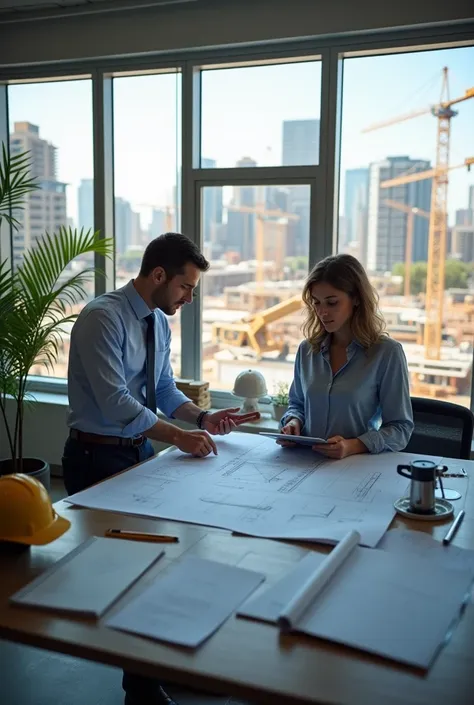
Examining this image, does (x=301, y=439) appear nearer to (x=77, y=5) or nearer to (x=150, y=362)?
(x=150, y=362)

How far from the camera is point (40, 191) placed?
4562 mm

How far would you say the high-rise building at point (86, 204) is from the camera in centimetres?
440

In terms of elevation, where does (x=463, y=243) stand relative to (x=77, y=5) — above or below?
below

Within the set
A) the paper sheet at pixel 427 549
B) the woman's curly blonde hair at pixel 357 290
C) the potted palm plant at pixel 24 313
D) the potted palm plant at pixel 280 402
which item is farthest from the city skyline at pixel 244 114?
the paper sheet at pixel 427 549

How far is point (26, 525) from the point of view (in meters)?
1.36

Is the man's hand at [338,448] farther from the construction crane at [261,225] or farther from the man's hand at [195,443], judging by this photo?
the construction crane at [261,225]

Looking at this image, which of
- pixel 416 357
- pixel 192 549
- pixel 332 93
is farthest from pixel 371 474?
pixel 332 93

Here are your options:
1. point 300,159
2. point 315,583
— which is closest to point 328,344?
point 315,583

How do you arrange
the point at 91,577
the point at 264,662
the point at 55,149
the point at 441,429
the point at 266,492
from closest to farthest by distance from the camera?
the point at 264,662 → the point at 91,577 → the point at 266,492 → the point at 441,429 → the point at 55,149

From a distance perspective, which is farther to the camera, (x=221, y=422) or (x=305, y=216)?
(x=305, y=216)

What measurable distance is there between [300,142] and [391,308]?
1079 millimetres

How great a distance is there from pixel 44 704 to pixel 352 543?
140 centimetres

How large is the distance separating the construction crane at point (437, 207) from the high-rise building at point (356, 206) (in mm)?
124

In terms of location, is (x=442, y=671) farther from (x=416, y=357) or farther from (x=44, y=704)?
(x=416, y=357)
